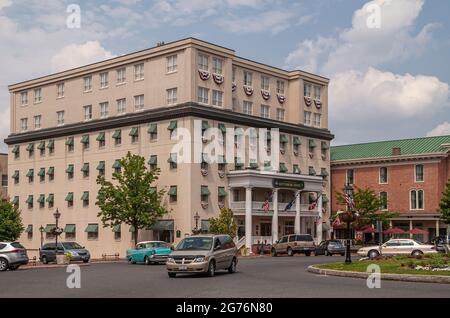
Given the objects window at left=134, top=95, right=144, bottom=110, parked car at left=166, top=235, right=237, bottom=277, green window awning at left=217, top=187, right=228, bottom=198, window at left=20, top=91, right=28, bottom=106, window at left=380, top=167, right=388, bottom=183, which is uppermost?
window at left=20, top=91, right=28, bottom=106

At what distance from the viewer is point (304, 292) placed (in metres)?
21.0

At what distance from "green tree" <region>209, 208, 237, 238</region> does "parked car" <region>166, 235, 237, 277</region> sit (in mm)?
30429

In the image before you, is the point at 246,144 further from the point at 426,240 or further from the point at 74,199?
the point at 426,240

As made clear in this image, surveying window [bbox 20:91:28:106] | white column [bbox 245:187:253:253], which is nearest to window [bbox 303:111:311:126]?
white column [bbox 245:187:253:253]

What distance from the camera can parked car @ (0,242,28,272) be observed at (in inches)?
1469

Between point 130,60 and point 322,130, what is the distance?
24.8 metres

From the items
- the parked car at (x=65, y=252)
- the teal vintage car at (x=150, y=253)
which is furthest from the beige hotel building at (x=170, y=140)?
the teal vintage car at (x=150, y=253)

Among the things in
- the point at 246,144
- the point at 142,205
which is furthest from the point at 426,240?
the point at 142,205

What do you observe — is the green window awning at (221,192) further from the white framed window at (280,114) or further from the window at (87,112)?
the window at (87,112)

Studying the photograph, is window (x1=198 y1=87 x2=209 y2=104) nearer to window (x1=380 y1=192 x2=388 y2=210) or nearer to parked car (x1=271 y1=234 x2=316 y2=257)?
parked car (x1=271 y1=234 x2=316 y2=257)

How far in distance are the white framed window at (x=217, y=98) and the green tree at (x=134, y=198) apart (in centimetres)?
955

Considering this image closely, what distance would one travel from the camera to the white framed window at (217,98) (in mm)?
68375

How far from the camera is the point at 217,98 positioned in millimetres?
68812

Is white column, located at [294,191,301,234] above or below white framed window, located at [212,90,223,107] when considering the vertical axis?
below
